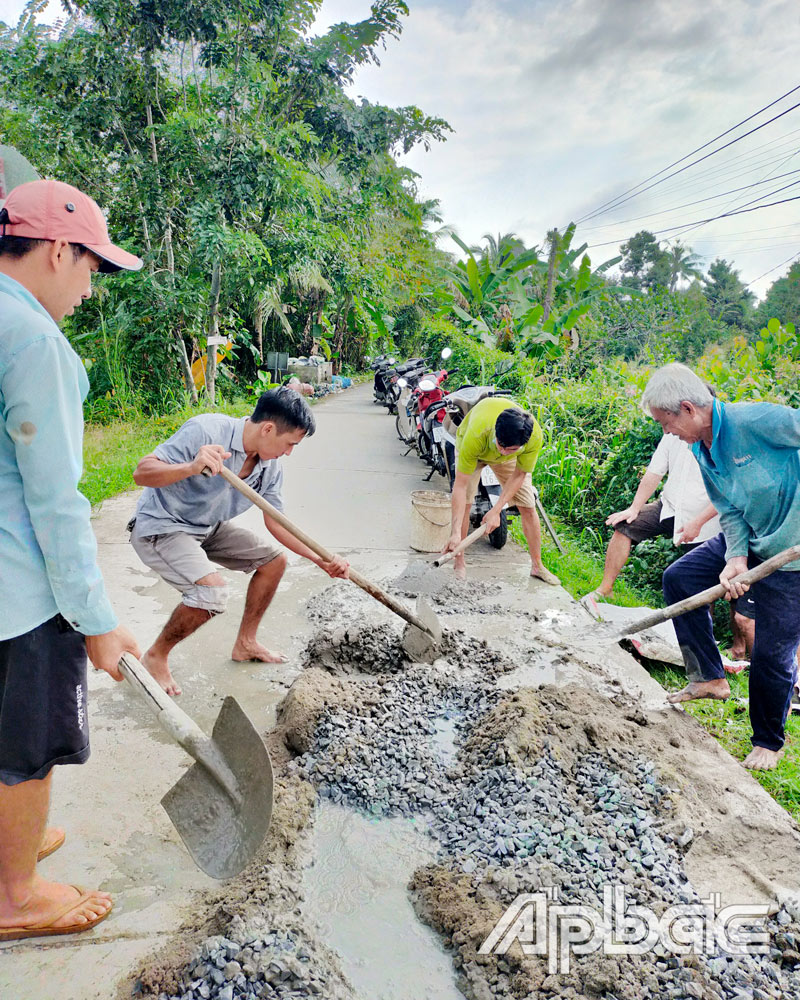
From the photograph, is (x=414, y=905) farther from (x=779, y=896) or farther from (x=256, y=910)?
(x=779, y=896)

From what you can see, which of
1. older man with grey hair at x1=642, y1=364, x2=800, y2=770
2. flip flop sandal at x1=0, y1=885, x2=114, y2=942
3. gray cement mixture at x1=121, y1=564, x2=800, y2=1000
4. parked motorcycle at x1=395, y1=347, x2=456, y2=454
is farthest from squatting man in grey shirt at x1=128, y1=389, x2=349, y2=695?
parked motorcycle at x1=395, y1=347, x2=456, y2=454

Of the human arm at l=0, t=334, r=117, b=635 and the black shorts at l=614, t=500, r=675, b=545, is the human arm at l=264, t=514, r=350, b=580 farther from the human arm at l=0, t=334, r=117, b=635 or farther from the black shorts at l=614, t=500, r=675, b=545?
the black shorts at l=614, t=500, r=675, b=545

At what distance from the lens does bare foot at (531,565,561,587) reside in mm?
5176

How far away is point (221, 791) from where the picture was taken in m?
2.14

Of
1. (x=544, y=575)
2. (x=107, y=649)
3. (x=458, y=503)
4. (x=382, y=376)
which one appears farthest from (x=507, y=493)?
(x=382, y=376)

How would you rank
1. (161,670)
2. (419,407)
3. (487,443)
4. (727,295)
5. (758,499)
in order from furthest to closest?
(727,295)
(419,407)
(487,443)
(161,670)
(758,499)

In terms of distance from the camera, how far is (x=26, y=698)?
169cm

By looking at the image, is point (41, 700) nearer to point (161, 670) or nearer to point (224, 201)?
point (161, 670)

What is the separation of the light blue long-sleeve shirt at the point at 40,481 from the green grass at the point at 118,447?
161 inches

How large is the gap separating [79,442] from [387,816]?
1.81 metres

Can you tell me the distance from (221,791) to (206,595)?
1056 mm

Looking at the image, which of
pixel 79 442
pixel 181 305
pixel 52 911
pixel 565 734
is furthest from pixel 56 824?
pixel 181 305

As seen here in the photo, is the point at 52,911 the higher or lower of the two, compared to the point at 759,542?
lower

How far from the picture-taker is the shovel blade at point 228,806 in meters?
2.01
